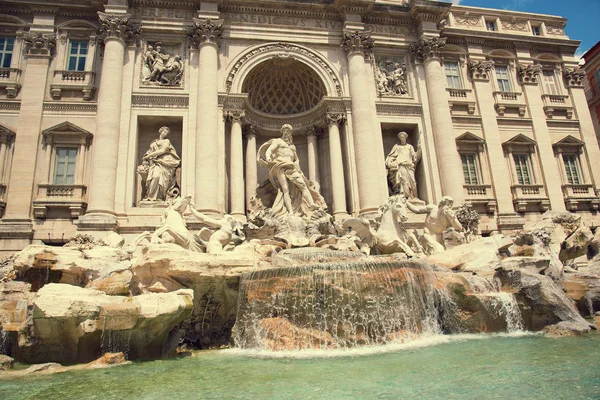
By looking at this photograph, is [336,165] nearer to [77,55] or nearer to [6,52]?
[77,55]

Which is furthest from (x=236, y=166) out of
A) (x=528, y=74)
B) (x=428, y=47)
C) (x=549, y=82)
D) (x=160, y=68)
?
(x=549, y=82)

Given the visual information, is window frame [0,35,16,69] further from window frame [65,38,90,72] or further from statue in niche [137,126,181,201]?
statue in niche [137,126,181,201]

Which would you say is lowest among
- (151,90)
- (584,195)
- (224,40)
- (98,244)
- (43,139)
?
(98,244)

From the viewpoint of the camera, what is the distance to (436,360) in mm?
6344

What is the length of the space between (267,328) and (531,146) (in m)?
18.8

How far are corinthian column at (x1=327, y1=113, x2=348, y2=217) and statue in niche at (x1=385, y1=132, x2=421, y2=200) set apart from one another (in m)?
2.42

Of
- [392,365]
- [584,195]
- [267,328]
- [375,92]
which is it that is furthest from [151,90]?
[584,195]

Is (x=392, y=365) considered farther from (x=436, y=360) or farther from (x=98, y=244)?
(x=98, y=244)

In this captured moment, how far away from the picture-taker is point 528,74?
22.2 meters

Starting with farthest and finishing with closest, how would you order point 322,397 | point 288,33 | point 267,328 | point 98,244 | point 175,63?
point 288,33
point 175,63
point 98,244
point 267,328
point 322,397

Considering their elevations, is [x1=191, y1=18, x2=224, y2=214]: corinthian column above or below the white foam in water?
above

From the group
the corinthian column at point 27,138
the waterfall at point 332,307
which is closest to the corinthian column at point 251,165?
the corinthian column at point 27,138

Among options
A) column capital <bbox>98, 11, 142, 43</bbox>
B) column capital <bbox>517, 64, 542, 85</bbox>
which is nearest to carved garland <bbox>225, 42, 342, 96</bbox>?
column capital <bbox>98, 11, 142, 43</bbox>

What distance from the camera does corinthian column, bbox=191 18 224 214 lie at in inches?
635
